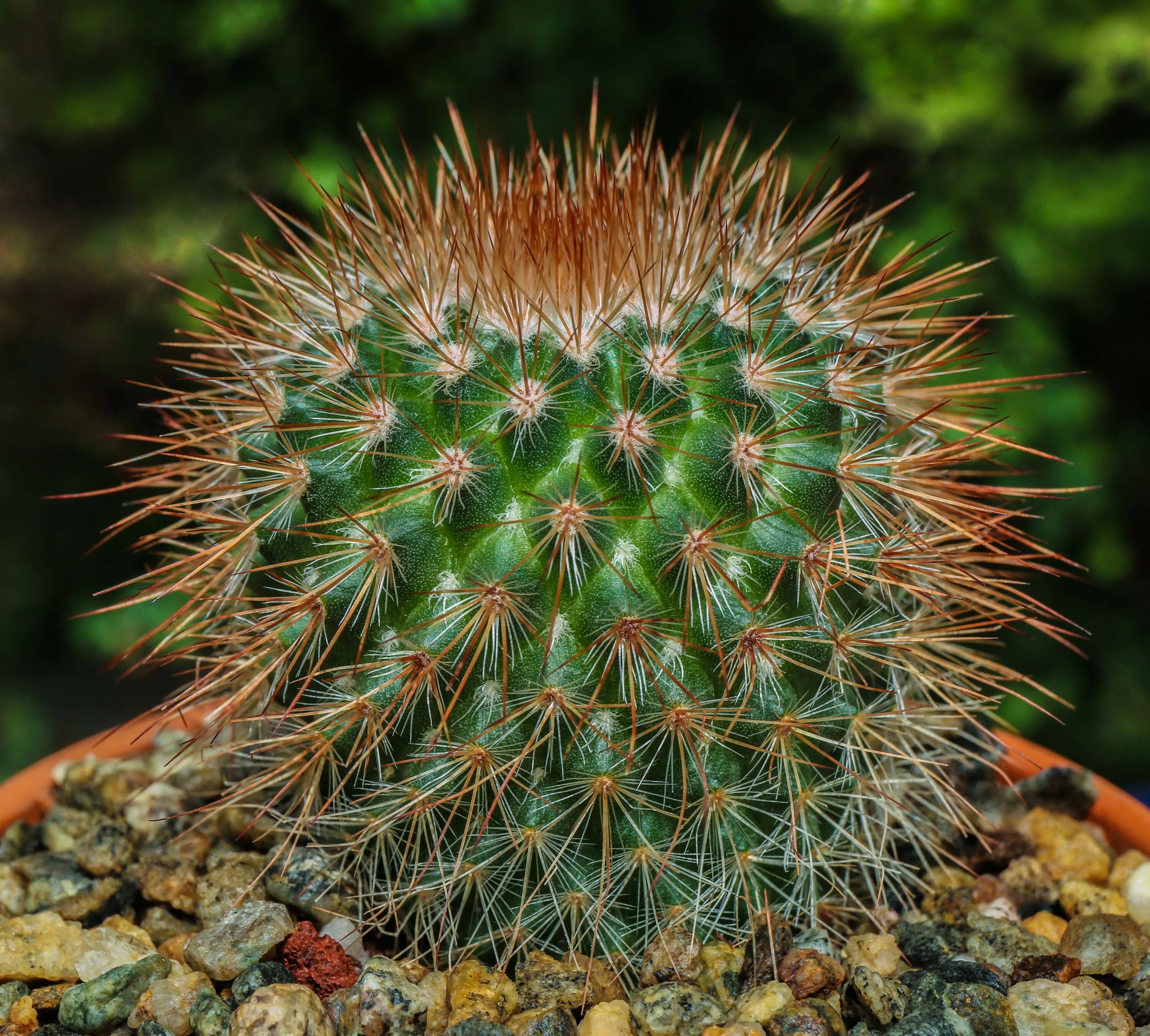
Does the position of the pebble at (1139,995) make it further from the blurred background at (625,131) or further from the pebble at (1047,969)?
the blurred background at (625,131)

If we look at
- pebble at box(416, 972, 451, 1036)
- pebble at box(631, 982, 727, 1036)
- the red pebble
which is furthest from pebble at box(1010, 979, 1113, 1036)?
the red pebble

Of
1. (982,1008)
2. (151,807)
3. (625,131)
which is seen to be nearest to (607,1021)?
(982,1008)

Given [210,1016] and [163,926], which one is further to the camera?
[163,926]

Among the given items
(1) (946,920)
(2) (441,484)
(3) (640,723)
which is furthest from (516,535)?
(1) (946,920)

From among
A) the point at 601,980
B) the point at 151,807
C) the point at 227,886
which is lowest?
the point at 601,980

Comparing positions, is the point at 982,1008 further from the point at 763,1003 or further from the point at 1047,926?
Answer: the point at 1047,926

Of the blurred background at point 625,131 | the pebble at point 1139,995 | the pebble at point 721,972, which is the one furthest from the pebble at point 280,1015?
the blurred background at point 625,131

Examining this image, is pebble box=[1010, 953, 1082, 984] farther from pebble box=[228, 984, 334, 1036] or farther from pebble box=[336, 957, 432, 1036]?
pebble box=[228, 984, 334, 1036]
